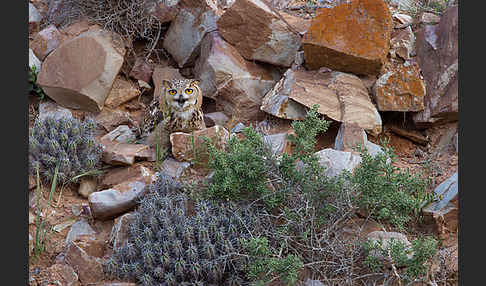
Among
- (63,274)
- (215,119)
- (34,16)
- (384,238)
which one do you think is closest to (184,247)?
(63,274)

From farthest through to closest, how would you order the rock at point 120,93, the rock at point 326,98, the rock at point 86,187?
the rock at point 120,93 → the rock at point 326,98 → the rock at point 86,187

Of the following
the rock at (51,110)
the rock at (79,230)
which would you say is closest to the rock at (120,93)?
the rock at (51,110)

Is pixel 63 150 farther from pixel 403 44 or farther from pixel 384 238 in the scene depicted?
pixel 403 44

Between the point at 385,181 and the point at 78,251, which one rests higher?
the point at 385,181

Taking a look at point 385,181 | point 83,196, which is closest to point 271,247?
point 385,181

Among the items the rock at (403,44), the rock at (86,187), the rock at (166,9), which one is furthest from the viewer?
the rock at (166,9)

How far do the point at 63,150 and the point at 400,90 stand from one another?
3.63m

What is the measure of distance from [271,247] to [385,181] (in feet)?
3.50

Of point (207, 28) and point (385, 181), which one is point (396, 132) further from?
point (207, 28)

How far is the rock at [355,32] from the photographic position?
5699mm

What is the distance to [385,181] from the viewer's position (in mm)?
4074

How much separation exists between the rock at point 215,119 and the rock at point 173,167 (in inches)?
43.6

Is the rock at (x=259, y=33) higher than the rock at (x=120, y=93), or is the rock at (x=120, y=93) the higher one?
the rock at (x=259, y=33)

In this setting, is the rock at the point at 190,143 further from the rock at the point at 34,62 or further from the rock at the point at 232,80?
the rock at the point at 34,62
